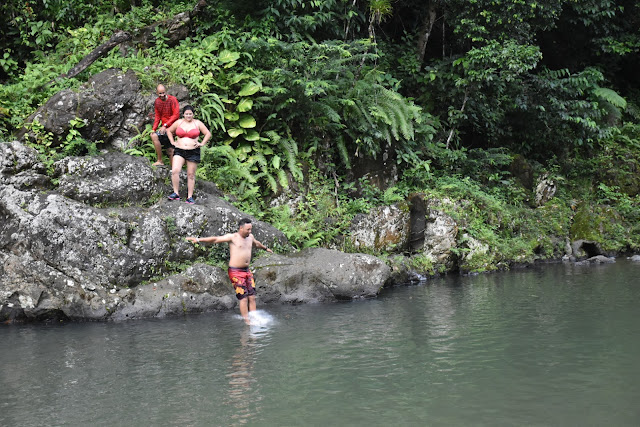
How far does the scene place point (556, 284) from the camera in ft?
39.3

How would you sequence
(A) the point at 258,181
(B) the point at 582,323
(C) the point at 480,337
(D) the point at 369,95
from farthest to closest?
(D) the point at 369,95, (A) the point at 258,181, (B) the point at 582,323, (C) the point at 480,337

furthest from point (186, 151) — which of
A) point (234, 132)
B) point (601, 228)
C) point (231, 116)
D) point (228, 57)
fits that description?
point (601, 228)

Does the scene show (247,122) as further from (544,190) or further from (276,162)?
(544,190)

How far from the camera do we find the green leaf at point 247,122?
14.1 meters

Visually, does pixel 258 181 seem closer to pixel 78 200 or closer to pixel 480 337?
pixel 78 200

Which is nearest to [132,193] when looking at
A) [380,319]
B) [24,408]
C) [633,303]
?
[380,319]

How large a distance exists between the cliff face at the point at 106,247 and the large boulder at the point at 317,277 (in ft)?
0.08

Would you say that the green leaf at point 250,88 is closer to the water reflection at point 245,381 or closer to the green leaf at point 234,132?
the green leaf at point 234,132

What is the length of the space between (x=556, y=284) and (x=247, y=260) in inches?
245

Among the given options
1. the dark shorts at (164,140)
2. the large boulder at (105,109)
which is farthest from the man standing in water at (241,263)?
the large boulder at (105,109)

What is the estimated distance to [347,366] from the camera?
676 centimetres

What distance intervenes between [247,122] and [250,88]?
0.80 metres

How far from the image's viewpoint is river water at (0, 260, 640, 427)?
17.6 feet

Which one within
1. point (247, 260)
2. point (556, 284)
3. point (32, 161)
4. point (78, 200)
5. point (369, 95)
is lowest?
point (556, 284)
